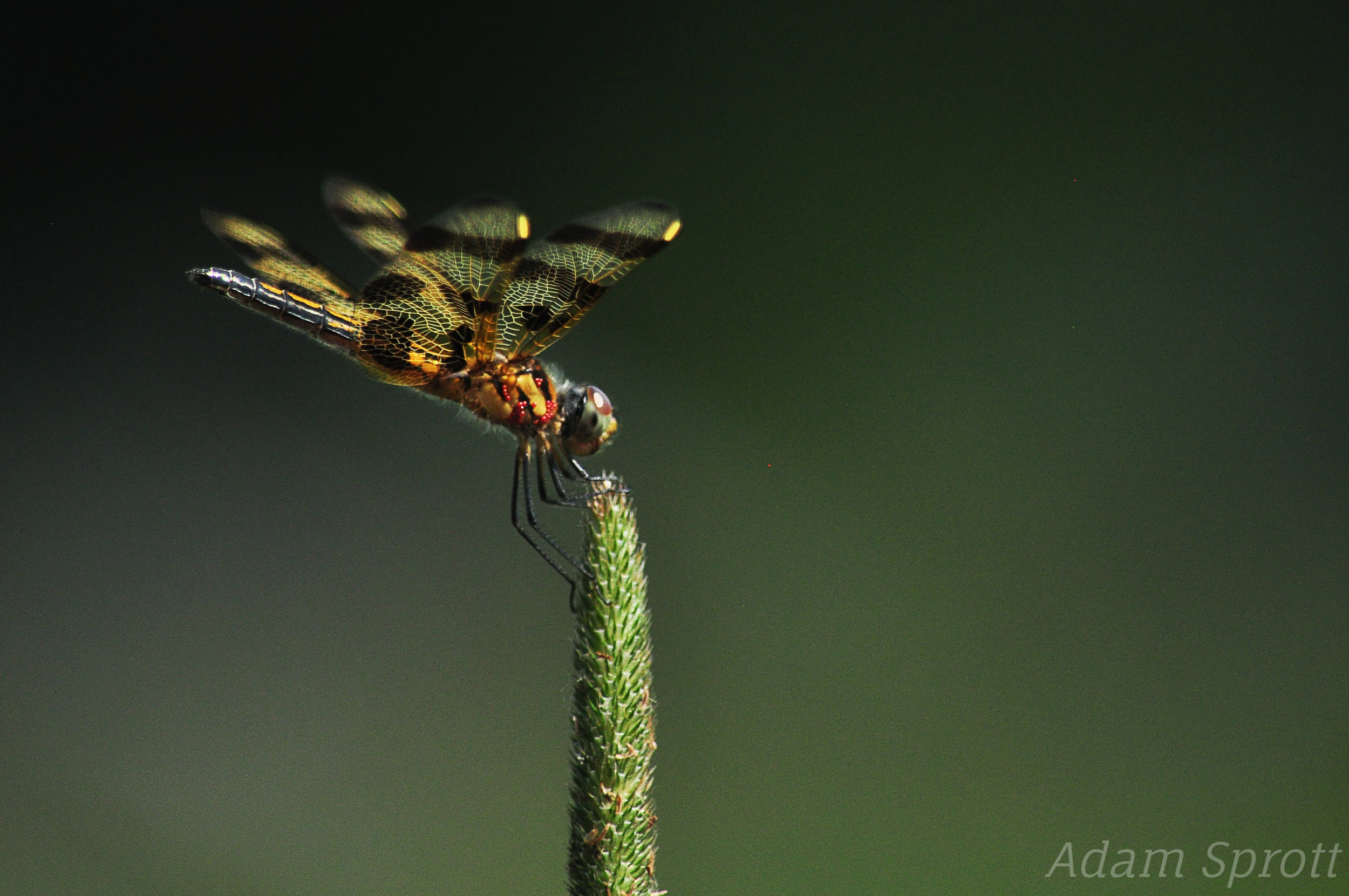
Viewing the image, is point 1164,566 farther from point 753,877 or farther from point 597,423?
point 597,423

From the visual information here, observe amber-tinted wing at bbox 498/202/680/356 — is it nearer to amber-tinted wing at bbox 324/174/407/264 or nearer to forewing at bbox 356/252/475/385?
forewing at bbox 356/252/475/385

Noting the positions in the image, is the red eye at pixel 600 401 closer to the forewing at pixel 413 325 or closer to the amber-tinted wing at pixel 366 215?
the forewing at pixel 413 325

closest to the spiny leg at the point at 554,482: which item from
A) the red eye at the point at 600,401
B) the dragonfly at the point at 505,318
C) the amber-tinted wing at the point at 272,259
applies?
the dragonfly at the point at 505,318

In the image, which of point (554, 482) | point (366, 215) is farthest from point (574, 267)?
point (366, 215)

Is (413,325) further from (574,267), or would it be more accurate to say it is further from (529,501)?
(529,501)

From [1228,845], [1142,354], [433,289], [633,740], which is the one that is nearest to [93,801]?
[433,289]

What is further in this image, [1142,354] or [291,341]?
[291,341]

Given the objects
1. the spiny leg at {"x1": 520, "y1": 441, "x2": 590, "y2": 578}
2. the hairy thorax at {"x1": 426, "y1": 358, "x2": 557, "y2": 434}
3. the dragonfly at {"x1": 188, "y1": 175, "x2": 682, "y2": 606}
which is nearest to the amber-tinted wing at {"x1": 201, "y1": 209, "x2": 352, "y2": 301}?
the dragonfly at {"x1": 188, "y1": 175, "x2": 682, "y2": 606}

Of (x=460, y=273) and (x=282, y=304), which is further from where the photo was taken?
(x=282, y=304)
